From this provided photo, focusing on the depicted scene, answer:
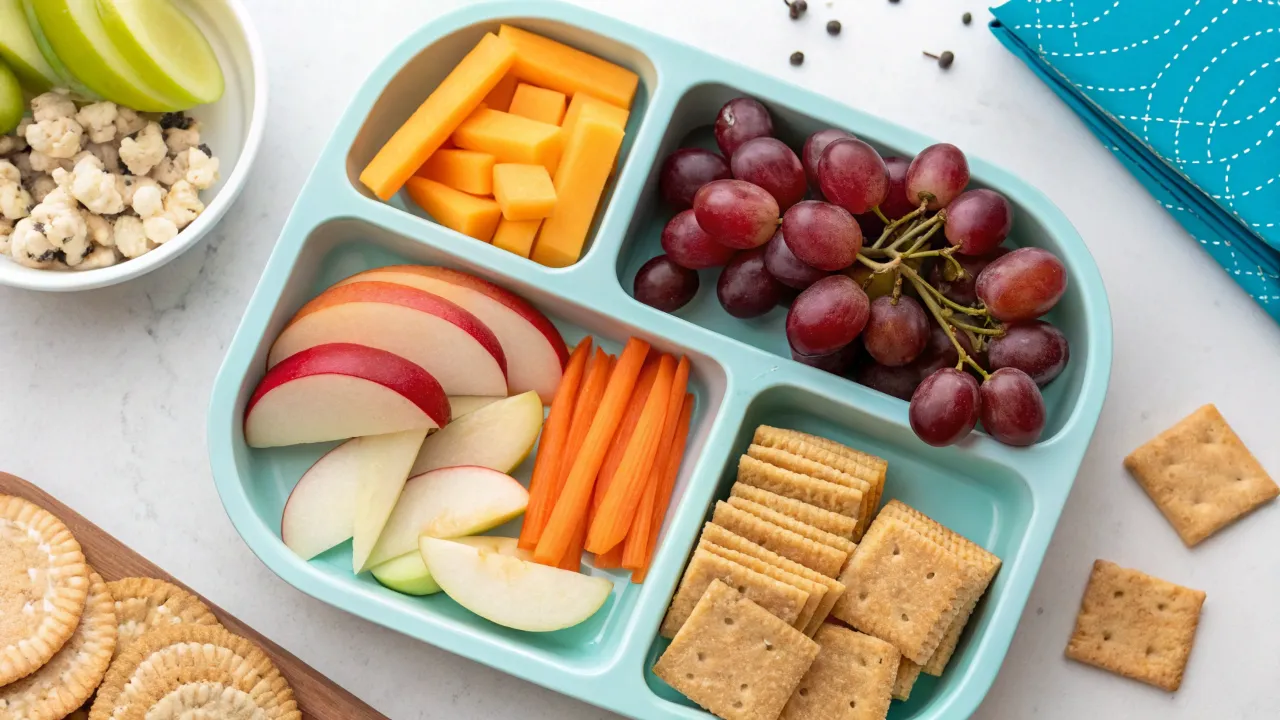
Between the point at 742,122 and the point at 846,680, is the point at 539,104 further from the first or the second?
the point at 846,680

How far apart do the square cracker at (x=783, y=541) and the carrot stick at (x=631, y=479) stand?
0.45 ft

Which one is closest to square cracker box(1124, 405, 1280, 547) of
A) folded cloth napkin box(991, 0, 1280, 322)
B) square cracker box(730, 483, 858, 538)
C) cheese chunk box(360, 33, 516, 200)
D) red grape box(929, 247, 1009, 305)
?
folded cloth napkin box(991, 0, 1280, 322)

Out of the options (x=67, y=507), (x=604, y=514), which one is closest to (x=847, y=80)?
(x=604, y=514)

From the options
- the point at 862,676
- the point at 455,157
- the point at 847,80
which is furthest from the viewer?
the point at 847,80

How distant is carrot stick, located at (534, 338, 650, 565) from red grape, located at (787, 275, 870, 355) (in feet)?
0.96

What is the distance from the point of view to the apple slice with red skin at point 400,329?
1536 mm

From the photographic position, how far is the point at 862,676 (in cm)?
147

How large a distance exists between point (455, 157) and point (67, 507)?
901 mm

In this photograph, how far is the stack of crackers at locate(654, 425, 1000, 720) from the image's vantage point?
1.44m

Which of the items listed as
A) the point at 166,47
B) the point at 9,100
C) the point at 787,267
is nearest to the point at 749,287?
the point at 787,267

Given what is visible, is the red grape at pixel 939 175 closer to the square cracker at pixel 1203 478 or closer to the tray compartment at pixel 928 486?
the tray compartment at pixel 928 486

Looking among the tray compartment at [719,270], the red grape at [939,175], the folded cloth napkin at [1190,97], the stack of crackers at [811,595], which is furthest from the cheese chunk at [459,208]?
the folded cloth napkin at [1190,97]

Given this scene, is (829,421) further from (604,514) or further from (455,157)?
(455,157)

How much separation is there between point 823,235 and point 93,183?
1120mm
